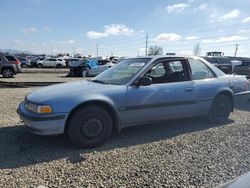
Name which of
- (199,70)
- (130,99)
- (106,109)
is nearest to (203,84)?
(199,70)

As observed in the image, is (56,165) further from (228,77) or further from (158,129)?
(228,77)

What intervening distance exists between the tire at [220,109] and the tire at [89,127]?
2609 millimetres

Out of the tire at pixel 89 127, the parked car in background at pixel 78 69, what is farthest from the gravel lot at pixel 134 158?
the parked car in background at pixel 78 69

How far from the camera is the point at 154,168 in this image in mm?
4152

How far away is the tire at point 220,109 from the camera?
6.62 meters

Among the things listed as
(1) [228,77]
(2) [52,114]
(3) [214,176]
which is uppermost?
(1) [228,77]

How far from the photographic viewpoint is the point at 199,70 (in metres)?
6.43

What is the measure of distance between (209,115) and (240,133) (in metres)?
0.83

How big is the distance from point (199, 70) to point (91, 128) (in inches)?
110

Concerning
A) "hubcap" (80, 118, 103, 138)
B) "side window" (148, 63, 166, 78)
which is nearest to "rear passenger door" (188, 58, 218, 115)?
"side window" (148, 63, 166, 78)

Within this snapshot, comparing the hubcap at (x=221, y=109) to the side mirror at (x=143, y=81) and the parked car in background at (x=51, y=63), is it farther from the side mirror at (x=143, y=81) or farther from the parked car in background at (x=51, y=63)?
the parked car in background at (x=51, y=63)

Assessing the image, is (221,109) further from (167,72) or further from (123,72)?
(123,72)

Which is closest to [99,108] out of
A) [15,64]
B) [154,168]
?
[154,168]

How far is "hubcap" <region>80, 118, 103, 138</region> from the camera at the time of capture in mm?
4922
